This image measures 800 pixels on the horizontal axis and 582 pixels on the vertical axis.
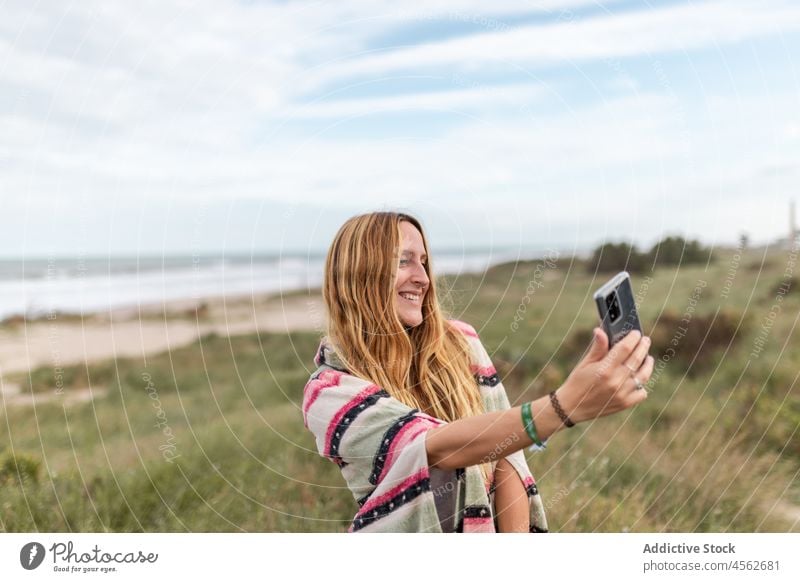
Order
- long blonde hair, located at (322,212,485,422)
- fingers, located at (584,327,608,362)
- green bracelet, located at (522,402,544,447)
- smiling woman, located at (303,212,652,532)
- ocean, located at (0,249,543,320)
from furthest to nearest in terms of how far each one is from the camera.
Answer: ocean, located at (0,249,543,320) < long blonde hair, located at (322,212,485,422) < smiling woman, located at (303,212,652,532) < green bracelet, located at (522,402,544,447) < fingers, located at (584,327,608,362)

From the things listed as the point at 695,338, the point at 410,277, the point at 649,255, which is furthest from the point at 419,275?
Answer: the point at 649,255

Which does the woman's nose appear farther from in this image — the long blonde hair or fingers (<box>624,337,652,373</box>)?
fingers (<box>624,337,652,373</box>)

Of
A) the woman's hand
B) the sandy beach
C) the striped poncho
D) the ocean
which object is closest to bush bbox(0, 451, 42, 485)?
the ocean

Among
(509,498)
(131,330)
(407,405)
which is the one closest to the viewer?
(407,405)

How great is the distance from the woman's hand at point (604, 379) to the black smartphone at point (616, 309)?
0.09ft

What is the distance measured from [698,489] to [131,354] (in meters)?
7.77

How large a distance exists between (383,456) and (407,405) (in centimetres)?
17

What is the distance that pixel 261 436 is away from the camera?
150 inches

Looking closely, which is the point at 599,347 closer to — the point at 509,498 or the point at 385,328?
the point at 385,328

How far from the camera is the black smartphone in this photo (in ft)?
4.02

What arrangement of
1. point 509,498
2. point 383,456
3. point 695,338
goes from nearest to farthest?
point 383,456 < point 509,498 < point 695,338

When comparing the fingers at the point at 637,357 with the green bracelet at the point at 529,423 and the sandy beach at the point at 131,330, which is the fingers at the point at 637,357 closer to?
the green bracelet at the point at 529,423

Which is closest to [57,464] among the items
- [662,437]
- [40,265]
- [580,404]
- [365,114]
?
[365,114]

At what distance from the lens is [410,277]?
1720 mm
